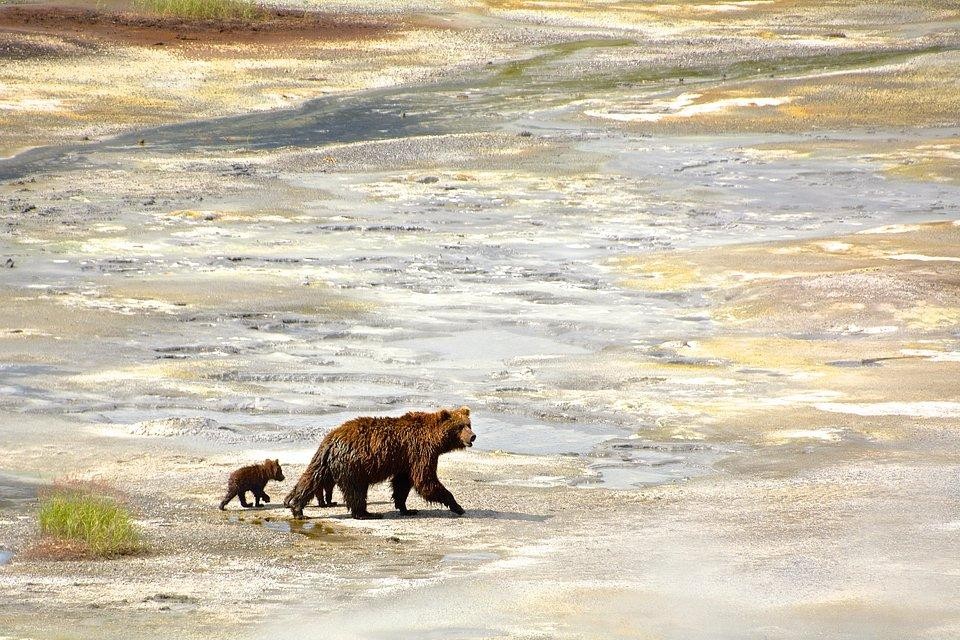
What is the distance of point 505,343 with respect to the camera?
16.0m

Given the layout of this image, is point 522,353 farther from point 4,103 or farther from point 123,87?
point 123,87

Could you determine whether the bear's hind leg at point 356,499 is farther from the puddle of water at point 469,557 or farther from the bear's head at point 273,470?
the puddle of water at point 469,557

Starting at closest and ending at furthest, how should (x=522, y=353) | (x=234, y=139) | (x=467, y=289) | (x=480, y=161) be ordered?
(x=522, y=353) < (x=467, y=289) < (x=480, y=161) < (x=234, y=139)

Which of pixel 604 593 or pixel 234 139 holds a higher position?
pixel 234 139

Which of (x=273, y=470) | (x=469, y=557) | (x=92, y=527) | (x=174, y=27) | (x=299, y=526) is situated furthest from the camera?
(x=174, y=27)

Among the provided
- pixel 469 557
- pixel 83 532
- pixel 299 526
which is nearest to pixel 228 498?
pixel 299 526

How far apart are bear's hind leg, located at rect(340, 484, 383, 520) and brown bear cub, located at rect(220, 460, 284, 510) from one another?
58 centimetres

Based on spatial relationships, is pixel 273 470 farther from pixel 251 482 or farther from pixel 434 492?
pixel 434 492

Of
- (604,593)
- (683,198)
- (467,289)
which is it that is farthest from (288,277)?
(604,593)

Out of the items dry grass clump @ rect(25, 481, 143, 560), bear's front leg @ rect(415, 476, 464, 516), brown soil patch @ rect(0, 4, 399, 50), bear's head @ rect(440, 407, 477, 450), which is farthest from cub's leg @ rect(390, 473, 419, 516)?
brown soil patch @ rect(0, 4, 399, 50)

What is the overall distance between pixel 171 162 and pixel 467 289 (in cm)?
Result: 1203

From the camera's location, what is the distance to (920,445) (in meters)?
12.0

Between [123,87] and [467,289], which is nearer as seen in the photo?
[467,289]

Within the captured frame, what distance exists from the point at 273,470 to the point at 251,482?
32 centimetres
